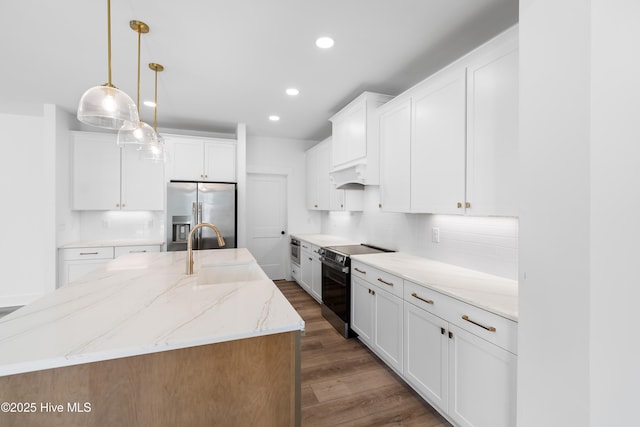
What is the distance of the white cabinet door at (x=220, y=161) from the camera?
439 centimetres

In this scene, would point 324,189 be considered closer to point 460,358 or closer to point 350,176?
point 350,176

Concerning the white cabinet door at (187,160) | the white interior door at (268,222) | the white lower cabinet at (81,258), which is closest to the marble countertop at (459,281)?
the white interior door at (268,222)

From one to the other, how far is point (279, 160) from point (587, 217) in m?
4.70

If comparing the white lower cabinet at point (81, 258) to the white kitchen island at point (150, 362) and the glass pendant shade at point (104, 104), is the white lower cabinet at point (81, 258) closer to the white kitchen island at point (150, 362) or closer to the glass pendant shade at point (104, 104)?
the white kitchen island at point (150, 362)

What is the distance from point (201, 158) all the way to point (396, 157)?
3064 millimetres

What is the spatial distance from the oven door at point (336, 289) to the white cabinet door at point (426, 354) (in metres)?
0.96

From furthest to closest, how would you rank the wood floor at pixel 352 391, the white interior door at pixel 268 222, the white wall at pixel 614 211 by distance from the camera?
the white interior door at pixel 268 222
the wood floor at pixel 352 391
the white wall at pixel 614 211

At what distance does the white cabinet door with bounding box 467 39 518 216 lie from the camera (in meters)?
1.65

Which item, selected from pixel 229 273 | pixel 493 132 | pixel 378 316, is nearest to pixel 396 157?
pixel 493 132

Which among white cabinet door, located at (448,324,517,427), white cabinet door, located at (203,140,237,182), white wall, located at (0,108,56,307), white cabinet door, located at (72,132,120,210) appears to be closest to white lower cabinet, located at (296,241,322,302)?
white cabinet door, located at (203,140,237,182)

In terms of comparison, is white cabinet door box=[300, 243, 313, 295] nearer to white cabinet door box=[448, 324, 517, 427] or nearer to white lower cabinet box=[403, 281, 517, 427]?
white lower cabinet box=[403, 281, 517, 427]

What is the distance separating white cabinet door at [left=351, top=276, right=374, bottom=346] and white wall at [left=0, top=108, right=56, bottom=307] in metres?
4.31

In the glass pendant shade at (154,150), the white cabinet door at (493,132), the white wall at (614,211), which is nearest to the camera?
the white wall at (614,211)

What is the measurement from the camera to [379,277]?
8.26 ft
